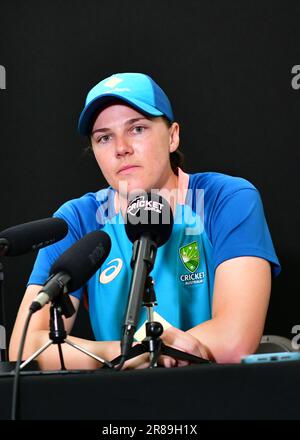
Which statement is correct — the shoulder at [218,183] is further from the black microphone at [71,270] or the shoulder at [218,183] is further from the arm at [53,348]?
the black microphone at [71,270]

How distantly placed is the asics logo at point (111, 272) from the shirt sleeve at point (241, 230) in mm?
248

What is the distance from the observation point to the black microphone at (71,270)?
0.98 m

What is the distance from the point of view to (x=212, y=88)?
2.29m

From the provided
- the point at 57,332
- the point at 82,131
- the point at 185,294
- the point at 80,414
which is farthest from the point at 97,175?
the point at 80,414

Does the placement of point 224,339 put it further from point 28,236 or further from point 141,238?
point 28,236

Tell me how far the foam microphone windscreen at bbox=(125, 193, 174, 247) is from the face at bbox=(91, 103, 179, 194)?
1.79ft

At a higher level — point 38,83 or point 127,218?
point 38,83

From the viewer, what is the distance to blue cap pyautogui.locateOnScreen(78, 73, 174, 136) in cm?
175

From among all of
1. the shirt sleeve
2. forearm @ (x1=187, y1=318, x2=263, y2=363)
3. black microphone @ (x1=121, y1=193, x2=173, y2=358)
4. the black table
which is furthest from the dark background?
the black table

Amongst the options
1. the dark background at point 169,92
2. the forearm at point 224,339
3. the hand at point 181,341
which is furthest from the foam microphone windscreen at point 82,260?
the dark background at point 169,92

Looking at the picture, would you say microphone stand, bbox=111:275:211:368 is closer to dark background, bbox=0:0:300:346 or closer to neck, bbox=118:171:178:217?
neck, bbox=118:171:178:217

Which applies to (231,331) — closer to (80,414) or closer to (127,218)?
(127,218)

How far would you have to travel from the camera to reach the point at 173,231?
1832 millimetres

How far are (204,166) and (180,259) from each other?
581 mm
